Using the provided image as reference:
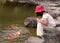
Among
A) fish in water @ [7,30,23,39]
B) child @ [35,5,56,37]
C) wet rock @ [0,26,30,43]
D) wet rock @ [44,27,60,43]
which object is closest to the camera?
wet rock @ [44,27,60,43]

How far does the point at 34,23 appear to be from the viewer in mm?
12312

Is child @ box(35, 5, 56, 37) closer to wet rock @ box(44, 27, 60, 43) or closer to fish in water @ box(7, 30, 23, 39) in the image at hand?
wet rock @ box(44, 27, 60, 43)

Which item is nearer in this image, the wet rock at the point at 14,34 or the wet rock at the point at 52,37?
the wet rock at the point at 52,37

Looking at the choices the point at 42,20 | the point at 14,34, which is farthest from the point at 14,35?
the point at 42,20

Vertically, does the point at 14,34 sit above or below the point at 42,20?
below

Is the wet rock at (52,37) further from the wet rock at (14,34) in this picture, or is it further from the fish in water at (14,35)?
the fish in water at (14,35)

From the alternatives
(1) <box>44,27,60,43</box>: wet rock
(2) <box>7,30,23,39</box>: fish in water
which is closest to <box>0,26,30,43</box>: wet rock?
(2) <box>7,30,23,39</box>: fish in water

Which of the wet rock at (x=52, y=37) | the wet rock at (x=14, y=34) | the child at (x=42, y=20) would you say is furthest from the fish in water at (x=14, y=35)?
the wet rock at (x=52, y=37)

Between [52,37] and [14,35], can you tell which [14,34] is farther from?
[52,37]

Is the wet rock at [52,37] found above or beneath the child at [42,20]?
beneath

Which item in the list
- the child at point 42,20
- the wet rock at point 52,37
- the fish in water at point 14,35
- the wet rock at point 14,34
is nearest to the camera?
the wet rock at point 52,37

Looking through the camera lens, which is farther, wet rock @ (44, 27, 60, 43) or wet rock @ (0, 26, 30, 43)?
wet rock @ (0, 26, 30, 43)

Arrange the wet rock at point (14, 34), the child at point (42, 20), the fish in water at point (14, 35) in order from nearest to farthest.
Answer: the child at point (42, 20)
the wet rock at point (14, 34)
the fish in water at point (14, 35)

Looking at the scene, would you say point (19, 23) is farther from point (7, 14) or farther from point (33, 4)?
point (33, 4)
